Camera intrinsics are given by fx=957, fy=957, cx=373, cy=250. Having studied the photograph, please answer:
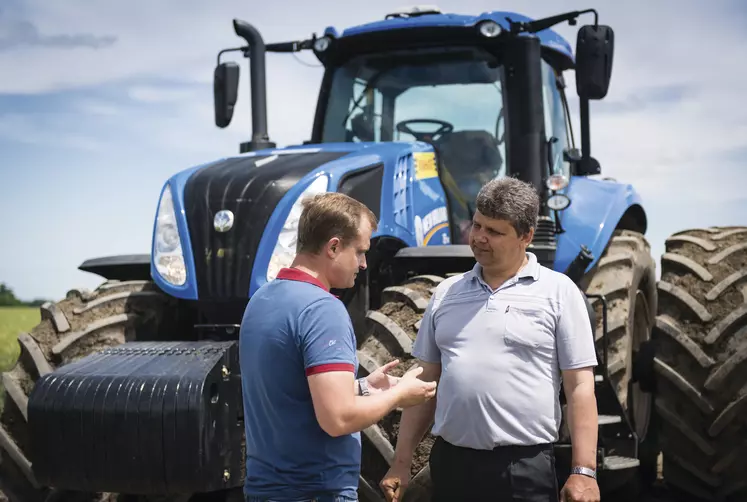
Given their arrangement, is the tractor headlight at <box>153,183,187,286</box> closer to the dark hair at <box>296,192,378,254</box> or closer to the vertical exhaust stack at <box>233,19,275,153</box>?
the vertical exhaust stack at <box>233,19,275,153</box>

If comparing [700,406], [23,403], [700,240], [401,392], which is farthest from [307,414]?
[700,240]

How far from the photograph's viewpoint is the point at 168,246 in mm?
4824

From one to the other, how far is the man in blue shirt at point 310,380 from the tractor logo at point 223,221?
187 centimetres

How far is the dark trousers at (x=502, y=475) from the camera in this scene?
9.95 feet

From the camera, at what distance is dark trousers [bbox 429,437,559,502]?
9.95 feet

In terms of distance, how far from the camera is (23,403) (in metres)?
4.59

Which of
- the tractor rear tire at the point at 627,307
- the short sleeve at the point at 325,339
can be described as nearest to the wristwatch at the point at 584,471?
the short sleeve at the point at 325,339

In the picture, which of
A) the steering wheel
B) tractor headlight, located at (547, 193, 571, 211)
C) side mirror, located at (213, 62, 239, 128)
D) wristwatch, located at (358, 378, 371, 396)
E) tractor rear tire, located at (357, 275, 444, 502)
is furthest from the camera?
side mirror, located at (213, 62, 239, 128)

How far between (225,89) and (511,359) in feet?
12.1

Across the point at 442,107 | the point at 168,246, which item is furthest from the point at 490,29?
the point at 168,246

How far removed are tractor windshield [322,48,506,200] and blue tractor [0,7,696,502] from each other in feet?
0.04


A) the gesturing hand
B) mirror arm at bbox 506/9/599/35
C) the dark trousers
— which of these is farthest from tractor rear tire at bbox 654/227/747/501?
the gesturing hand

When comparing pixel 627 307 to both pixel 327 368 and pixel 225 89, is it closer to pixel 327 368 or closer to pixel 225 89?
pixel 225 89

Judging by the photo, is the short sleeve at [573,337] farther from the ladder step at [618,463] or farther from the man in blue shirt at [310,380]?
the ladder step at [618,463]
